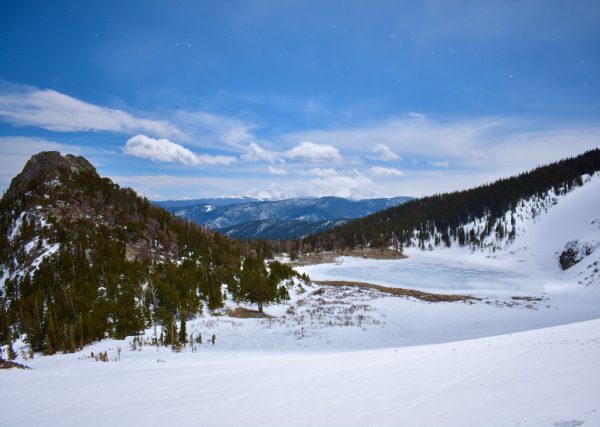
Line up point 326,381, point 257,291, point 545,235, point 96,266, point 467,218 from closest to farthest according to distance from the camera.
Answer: point 326,381 → point 96,266 → point 257,291 → point 545,235 → point 467,218

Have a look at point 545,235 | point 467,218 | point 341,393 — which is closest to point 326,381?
point 341,393

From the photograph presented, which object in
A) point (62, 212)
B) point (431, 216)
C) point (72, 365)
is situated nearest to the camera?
point (72, 365)

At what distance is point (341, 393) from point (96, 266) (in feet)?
116

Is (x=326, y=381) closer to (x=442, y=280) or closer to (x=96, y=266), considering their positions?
(x=96, y=266)

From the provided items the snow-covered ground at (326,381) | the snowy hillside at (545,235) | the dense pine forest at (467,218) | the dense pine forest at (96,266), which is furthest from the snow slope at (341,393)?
the dense pine forest at (467,218)

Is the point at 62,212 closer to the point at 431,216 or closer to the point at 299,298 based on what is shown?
the point at 299,298

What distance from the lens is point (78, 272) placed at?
35.0 metres

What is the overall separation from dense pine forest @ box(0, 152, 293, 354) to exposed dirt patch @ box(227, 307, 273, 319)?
1.25 metres

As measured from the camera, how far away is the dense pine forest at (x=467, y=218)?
142000mm

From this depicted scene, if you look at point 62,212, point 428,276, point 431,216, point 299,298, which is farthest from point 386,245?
point 62,212

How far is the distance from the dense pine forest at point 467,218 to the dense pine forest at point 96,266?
91701 millimetres

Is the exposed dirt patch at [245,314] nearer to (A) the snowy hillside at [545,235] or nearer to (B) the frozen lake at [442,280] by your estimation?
(B) the frozen lake at [442,280]

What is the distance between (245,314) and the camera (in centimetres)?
3541

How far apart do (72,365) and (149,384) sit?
831 centimetres
